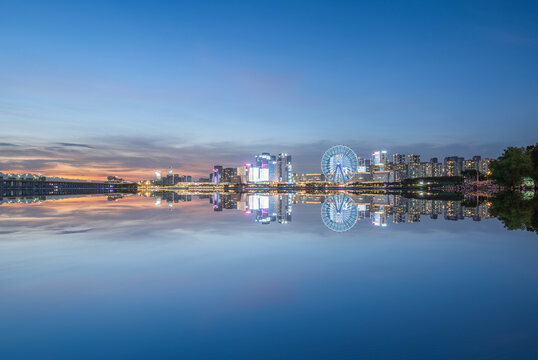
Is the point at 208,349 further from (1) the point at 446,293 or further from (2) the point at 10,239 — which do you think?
(2) the point at 10,239

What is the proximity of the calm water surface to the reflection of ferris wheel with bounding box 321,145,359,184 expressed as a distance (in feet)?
411

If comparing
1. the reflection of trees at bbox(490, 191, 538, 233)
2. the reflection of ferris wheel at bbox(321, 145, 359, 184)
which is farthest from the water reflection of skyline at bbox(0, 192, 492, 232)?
the reflection of ferris wheel at bbox(321, 145, 359, 184)

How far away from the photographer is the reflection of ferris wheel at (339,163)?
460 ft

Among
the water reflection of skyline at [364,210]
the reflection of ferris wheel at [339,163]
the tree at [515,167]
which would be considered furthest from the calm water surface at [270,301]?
the reflection of ferris wheel at [339,163]

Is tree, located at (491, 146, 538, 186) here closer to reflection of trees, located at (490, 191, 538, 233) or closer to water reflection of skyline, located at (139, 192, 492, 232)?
water reflection of skyline, located at (139, 192, 492, 232)

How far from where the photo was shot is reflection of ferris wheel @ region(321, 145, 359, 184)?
140 metres

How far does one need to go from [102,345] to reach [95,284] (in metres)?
4.17

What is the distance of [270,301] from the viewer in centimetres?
852

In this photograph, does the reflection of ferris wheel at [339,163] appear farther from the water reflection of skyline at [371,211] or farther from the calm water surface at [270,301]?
the calm water surface at [270,301]

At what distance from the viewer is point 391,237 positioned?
1866 cm

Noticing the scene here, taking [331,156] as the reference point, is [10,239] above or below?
below

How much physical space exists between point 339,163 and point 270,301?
134649 millimetres

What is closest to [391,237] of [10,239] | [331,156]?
[10,239]

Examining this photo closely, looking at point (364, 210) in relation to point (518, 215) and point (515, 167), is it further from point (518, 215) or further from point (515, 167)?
point (515, 167)
